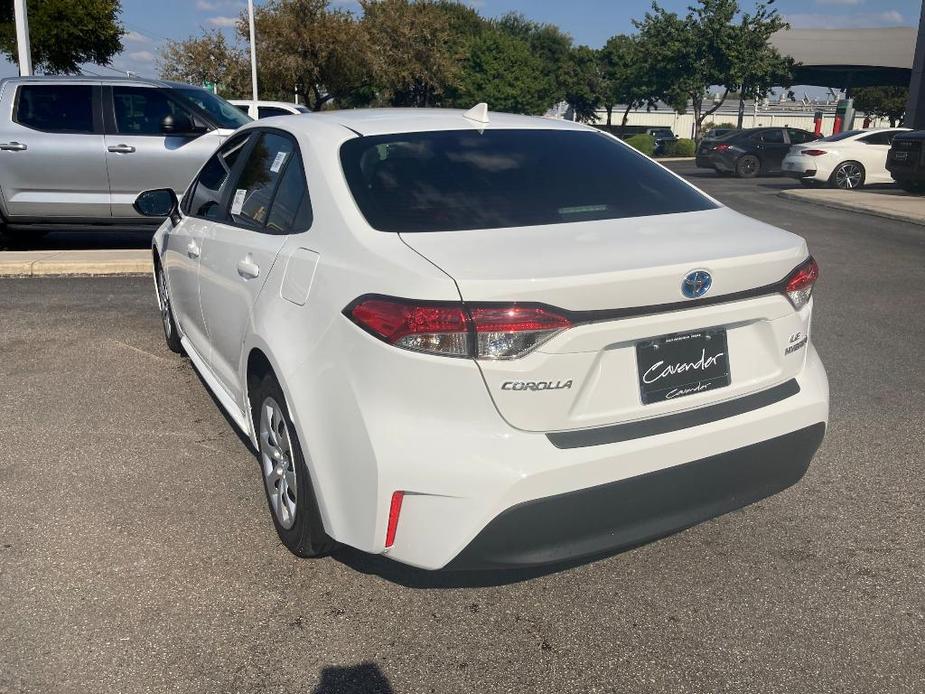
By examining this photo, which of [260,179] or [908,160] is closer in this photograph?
[260,179]

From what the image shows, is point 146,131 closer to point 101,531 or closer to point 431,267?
point 101,531

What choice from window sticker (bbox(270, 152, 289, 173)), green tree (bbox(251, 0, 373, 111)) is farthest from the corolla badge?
green tree (bbox(251, 0, 373, 111))

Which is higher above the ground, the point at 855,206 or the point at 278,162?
the point at 278,162

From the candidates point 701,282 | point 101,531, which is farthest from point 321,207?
point 101,531

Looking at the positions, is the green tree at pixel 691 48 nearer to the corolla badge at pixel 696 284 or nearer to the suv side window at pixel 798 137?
the suv side window at pixel 798 137

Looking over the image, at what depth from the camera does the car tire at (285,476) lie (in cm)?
307

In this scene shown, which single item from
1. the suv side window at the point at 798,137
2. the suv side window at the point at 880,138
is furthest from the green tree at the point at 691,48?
the suv side window at the point at 880,138

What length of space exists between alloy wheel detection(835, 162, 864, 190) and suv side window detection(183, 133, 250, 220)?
18.8 meters

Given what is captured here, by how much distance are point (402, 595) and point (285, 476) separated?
61 cm

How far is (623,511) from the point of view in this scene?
2705 mm

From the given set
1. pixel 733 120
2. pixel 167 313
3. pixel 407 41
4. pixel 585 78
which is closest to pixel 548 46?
pixel 585 78

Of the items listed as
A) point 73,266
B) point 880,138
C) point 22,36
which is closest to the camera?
point 73,266

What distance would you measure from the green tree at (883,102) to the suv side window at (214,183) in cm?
8110

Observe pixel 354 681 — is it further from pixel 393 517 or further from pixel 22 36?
pixel 22 36
